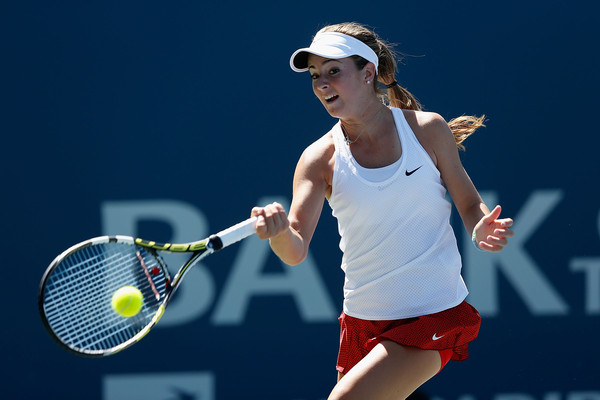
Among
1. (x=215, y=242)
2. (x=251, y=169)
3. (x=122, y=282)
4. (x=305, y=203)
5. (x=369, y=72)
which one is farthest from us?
(x=251, y=169)

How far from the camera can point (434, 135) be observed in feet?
8.70

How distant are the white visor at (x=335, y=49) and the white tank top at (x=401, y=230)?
277 mm

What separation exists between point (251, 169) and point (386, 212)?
144 centimetres

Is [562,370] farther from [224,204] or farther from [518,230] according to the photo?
[224,204]

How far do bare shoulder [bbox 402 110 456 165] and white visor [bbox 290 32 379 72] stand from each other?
26 cm

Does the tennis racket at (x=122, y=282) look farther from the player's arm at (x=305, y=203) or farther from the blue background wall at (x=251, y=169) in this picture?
the blue background wall at (x=251, y=169)

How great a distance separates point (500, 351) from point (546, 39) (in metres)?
1.41

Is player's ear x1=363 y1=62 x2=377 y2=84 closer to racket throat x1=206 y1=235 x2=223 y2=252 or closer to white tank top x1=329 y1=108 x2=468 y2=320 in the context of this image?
white tank top x1=329 y1=108 x2=468 y2=320

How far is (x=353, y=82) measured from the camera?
8.74 feet

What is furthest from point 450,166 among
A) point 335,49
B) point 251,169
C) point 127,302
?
point 251,169

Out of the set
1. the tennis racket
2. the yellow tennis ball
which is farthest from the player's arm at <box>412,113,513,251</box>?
the yellow tennis ball

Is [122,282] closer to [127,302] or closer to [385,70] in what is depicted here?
[127,302]

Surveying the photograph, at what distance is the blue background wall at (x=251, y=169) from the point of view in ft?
12.8

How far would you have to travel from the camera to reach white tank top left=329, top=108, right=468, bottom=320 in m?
2.58
